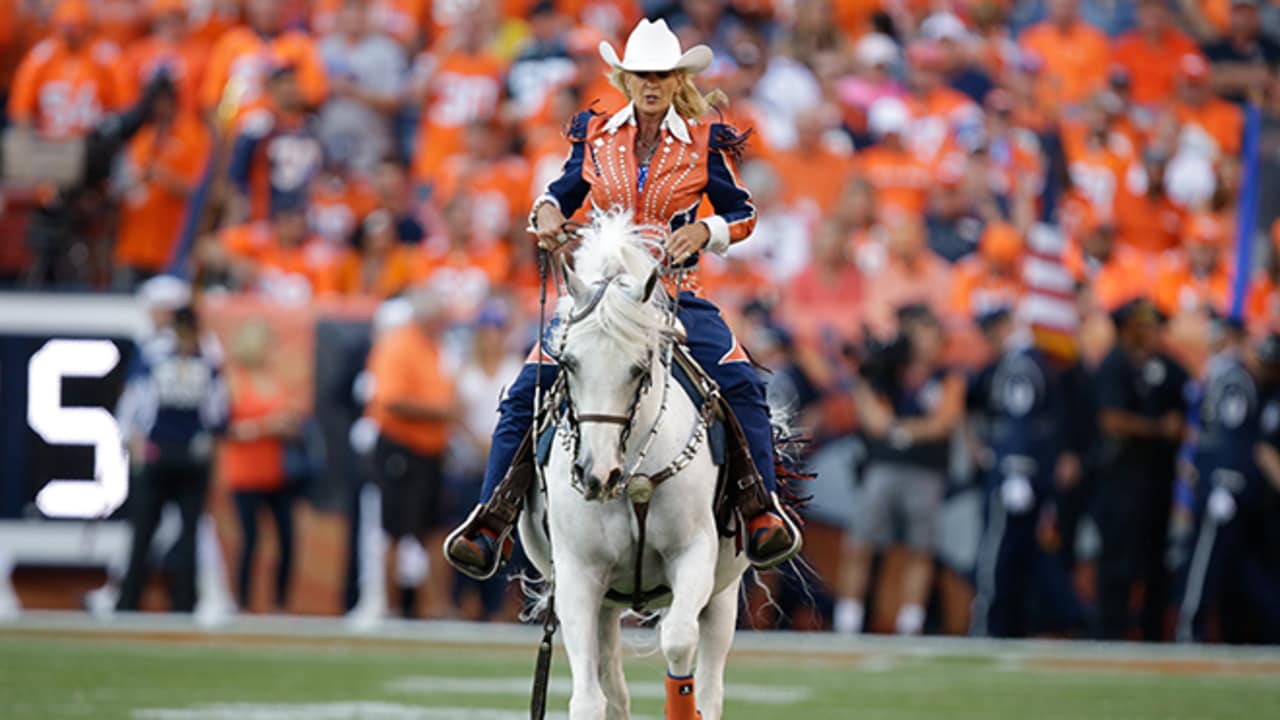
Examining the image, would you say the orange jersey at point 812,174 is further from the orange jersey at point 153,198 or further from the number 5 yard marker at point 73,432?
the number 5 yard marker at point 73,432

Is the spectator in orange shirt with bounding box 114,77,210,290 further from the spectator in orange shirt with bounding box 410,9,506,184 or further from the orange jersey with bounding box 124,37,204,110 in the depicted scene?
the spectator in orange shirt with bounding box 410,9,506,184

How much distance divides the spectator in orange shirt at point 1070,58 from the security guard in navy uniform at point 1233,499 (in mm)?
4959

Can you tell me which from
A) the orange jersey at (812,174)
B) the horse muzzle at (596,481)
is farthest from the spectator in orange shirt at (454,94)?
the horse muzzle at (596,481)

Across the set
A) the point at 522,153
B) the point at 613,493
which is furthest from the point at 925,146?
the point at 613,493

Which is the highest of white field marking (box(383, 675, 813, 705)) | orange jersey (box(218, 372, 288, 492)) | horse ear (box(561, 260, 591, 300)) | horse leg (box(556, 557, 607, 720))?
horse ear (box(561, 260, 591, 300))

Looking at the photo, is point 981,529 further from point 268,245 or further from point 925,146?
point 268,245

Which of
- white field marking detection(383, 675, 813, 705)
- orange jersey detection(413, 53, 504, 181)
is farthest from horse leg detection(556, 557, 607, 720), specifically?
orange jersey detection(413, 53, 504, 181)

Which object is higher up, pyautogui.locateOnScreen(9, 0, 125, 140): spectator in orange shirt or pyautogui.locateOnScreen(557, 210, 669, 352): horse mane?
pyautogui.locateOnScreen(9, 0, 125, 140): spectator in orange shirt

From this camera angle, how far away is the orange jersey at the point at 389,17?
2042 centimetres

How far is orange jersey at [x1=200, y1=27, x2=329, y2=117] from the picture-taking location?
19344 millimetres

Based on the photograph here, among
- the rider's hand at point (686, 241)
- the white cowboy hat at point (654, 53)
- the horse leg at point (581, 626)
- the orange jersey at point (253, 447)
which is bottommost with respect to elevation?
the orange jersey at point (253, 447)

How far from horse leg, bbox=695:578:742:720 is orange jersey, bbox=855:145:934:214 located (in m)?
10.5

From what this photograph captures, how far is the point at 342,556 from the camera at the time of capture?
1706cm

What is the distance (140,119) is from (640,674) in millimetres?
7172
